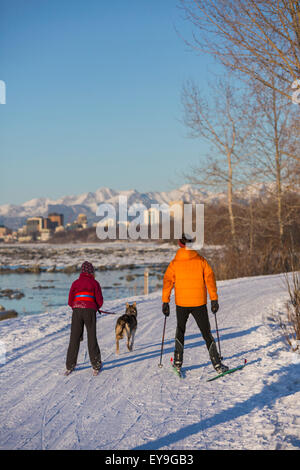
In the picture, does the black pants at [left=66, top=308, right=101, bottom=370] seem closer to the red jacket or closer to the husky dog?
the red jacket

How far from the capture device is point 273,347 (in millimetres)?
7969

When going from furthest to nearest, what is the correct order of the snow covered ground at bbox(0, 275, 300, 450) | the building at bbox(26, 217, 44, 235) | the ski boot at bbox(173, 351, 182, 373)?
1. the building at bbox(26, 217, 44, 235)
2. the ski boot at bbox(173, 351, 182, 373)
3. the snow covered ground at bbox(0, 275, 300, 450)

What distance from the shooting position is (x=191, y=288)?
6.28 m

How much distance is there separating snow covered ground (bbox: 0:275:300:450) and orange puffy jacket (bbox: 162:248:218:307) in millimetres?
1157

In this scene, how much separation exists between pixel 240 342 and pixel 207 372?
2095 mm

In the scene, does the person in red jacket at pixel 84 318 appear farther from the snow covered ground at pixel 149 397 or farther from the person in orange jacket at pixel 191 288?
the person in orange jacket at pixel 191 288

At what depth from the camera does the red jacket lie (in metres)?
6.55

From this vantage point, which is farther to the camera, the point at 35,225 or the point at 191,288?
the point at 35,225

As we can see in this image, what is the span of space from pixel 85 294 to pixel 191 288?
5.30 feet
